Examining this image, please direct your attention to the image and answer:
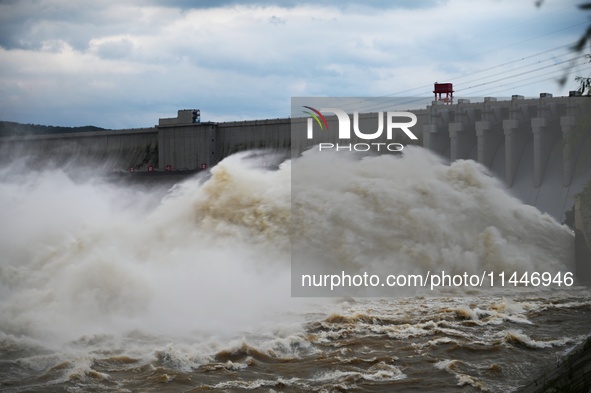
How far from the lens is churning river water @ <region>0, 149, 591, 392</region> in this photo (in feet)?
48.3

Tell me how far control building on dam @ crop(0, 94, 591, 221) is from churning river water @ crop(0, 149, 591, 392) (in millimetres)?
4590

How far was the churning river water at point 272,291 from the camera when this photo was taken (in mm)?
14711

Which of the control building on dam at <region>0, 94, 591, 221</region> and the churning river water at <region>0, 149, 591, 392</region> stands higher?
the control building on dam at <region>0, 94, 591, 221</region>

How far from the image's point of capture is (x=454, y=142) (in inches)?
1577

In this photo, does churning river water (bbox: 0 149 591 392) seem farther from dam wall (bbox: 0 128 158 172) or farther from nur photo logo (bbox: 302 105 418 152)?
dam wall (bbox: 0 128 158 172)

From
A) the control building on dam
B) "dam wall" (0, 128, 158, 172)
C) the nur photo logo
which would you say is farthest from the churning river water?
"dam wall" (0, 128, 158, 172)

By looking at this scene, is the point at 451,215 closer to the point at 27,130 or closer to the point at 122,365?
the point at 122,365

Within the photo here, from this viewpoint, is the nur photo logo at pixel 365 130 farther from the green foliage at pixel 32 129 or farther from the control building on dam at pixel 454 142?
the green foliage at pixel 32 129

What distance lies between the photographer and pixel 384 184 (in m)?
24.8

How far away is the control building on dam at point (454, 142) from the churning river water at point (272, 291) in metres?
4.59

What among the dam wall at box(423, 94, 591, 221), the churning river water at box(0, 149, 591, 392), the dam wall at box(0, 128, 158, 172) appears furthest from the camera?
the dam wall at box(0, 128, 158, 172)

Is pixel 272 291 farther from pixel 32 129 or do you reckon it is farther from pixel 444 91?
pixel 32 129

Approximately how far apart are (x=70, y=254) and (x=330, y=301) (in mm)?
7240

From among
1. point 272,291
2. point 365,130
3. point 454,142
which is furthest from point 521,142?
point 272,291
